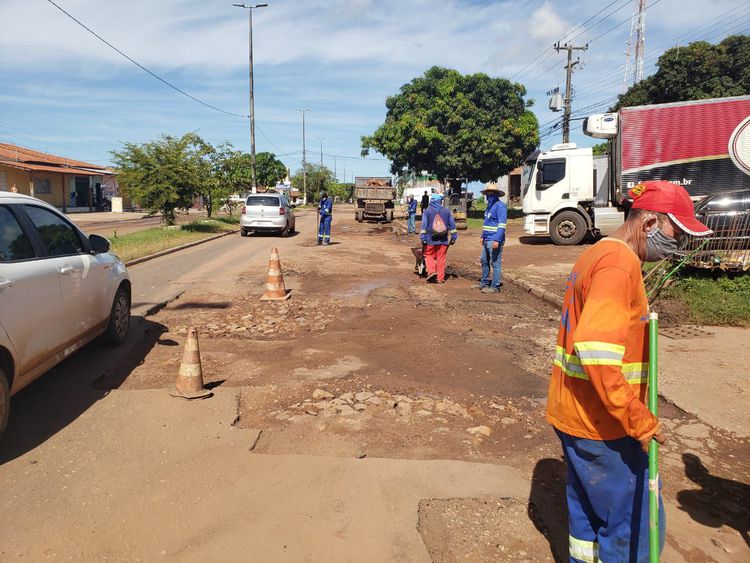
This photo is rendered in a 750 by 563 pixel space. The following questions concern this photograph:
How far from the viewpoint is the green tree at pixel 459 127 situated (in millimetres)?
30062

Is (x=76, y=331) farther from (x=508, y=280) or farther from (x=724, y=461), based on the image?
(x=508, y=280)

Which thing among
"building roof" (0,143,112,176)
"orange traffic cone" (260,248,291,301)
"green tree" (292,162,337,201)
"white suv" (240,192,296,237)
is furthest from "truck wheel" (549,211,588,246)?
"green tree" (292,162,337,201)

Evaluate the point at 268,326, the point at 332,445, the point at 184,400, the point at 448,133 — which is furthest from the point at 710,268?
the point at 448,133

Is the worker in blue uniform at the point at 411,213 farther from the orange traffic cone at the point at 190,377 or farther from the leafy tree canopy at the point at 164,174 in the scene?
the orange traffic cone at the point at 190,377

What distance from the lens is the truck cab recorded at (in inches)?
681

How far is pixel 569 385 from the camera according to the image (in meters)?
2.21

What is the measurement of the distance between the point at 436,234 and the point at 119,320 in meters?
5.92

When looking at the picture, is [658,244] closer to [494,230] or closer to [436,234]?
[494,230]

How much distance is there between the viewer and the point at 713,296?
8.09 meters

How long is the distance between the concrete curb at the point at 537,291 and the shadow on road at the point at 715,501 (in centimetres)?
519

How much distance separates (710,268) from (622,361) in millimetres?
7943

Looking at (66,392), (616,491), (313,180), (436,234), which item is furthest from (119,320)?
(313,180)

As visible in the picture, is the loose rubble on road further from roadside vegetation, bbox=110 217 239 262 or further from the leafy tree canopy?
the leafy tree canopy

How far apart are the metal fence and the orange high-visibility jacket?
7230 millimetres
